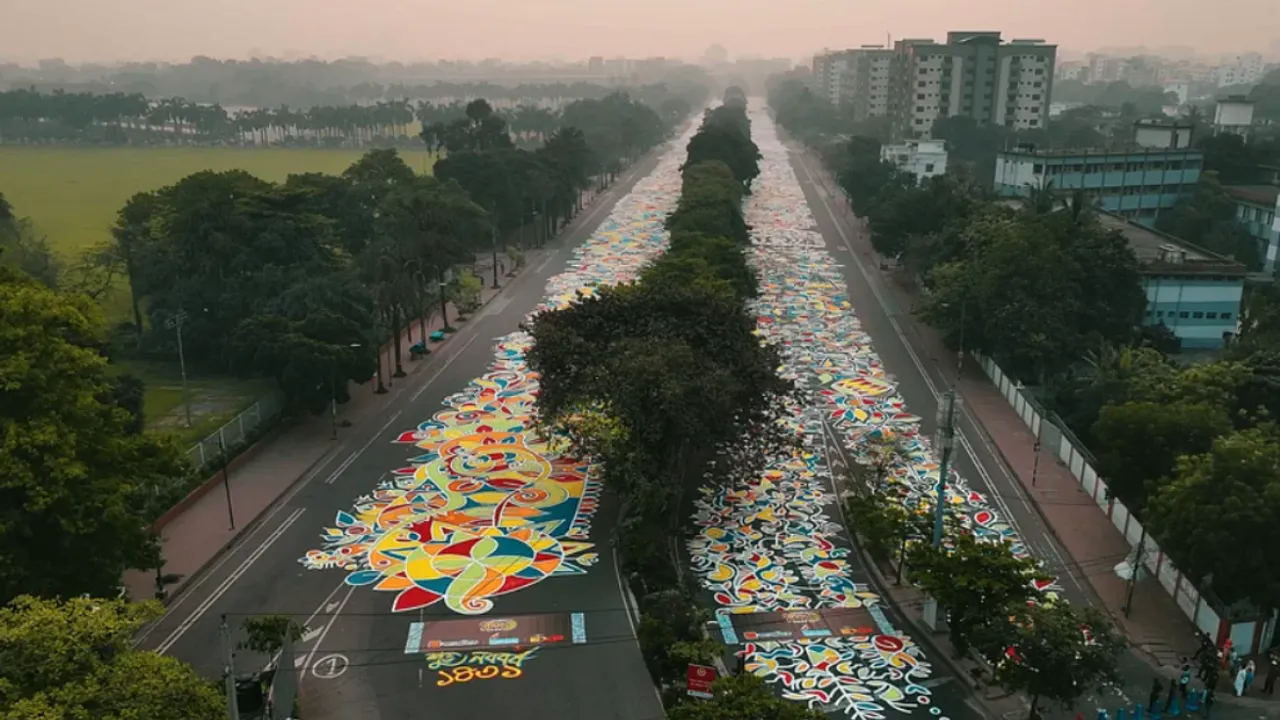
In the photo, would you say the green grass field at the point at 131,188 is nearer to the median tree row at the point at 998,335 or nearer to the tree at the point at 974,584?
the median tree row at the point at 998,335

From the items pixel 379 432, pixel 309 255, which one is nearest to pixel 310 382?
pixel 379 432

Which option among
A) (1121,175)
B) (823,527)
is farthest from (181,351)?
(1121,175)

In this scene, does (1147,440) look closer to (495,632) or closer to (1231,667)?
(1231,667)

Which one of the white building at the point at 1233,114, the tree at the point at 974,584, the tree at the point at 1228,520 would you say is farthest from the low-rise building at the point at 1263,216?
the tree at the point at 974,584

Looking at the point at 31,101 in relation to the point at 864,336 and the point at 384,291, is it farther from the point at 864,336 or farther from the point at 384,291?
the point at 864,336

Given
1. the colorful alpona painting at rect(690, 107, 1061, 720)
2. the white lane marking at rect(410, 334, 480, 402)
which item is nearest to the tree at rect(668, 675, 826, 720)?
the colorful alpona painting at rect(690, 107, 1061, 720)

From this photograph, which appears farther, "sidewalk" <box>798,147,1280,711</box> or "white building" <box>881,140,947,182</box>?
"white building" <box>881,140,947,182</box>

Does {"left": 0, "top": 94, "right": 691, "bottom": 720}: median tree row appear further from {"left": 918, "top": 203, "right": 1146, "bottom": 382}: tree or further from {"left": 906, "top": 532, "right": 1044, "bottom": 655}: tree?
{"left": 918, "top": 203, "right": 1146, "bottom": 382}: tree

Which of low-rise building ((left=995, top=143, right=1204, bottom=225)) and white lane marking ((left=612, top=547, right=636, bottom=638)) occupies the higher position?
low-rise building ((left=995, top=143, right=1204, bottom=225))
